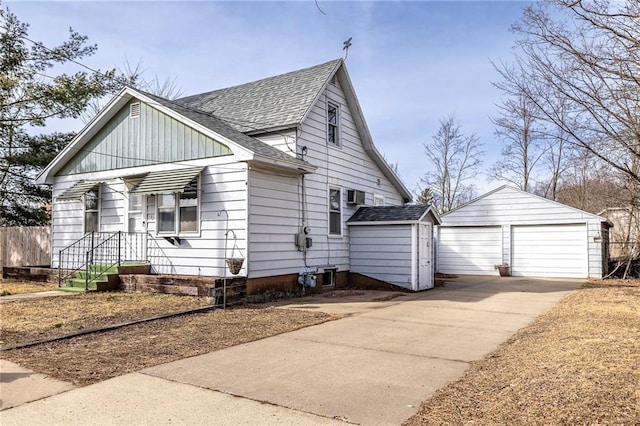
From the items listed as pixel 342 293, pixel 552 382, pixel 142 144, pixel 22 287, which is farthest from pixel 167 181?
pixel 552 382

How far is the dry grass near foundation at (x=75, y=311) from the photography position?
7031mm

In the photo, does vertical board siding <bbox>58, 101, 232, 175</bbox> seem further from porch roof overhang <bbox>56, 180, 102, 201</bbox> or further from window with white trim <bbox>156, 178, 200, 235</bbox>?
window with white trim <bbox>156, 178, 200, 235</bbox>

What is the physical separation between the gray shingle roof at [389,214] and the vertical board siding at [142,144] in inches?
205

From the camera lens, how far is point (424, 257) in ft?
45.0

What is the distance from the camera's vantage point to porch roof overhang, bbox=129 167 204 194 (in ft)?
35.2

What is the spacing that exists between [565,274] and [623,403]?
50.1 ft

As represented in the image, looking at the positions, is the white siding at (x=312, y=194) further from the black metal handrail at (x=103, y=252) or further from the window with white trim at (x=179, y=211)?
the black metal handrail at (x=103, y=252)

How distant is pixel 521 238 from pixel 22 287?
17.2 metres

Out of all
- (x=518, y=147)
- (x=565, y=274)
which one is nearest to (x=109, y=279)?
(x=565, y=274)

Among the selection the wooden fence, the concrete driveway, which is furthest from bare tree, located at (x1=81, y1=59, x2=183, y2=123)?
the concrete driveway

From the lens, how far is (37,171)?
20281 mm

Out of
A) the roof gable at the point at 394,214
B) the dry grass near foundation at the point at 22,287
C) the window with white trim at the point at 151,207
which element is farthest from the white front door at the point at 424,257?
the dry grass near foundation at the point at 22,287

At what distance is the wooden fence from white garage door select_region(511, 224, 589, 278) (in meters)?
18.2

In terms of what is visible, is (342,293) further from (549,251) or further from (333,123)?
(549,251)
